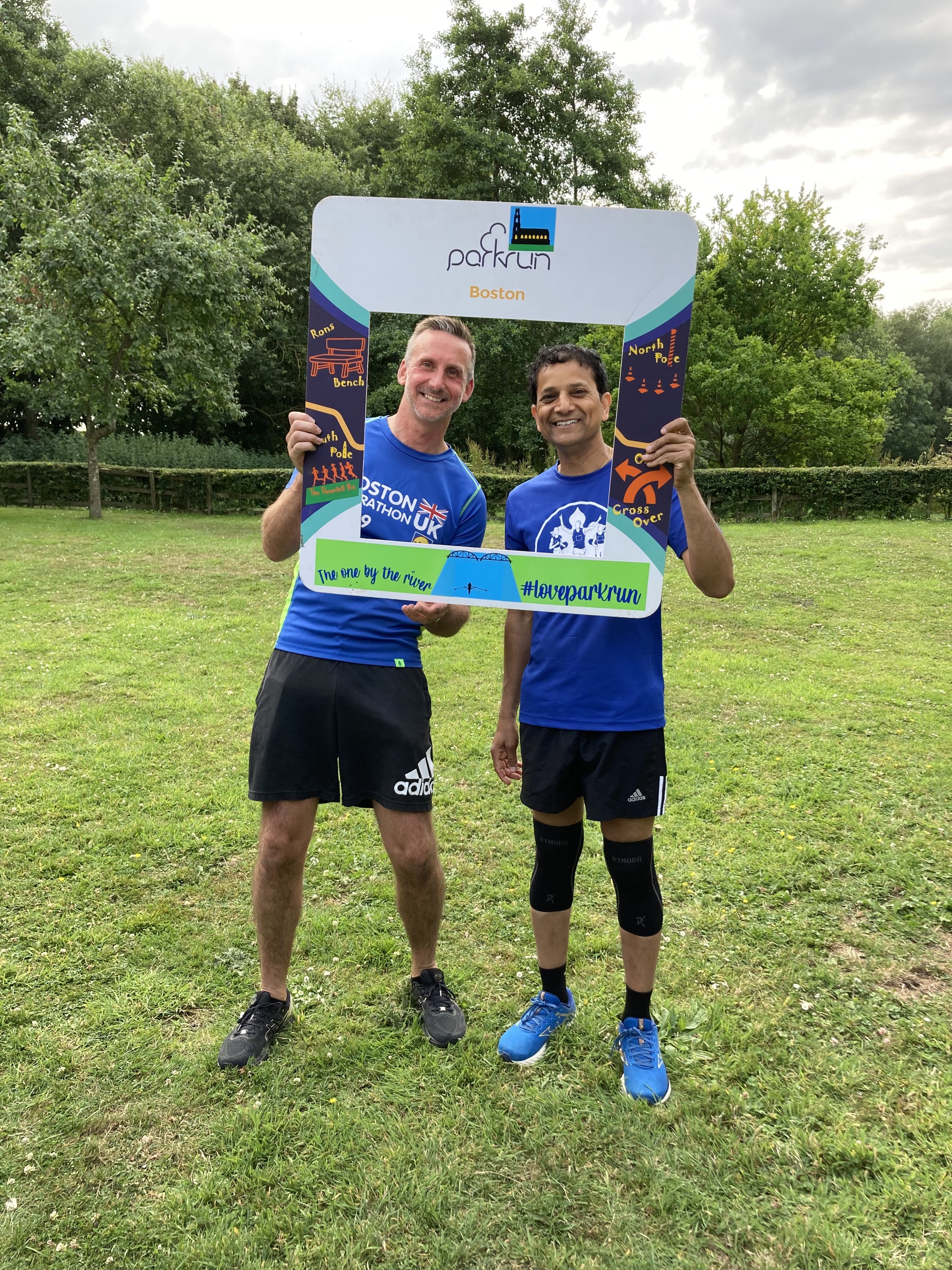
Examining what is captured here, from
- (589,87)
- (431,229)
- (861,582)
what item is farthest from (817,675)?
(589,87)

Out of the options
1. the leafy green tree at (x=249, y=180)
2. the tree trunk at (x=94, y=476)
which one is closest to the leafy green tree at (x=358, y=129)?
the leafy green tree at (x=249, y=180)

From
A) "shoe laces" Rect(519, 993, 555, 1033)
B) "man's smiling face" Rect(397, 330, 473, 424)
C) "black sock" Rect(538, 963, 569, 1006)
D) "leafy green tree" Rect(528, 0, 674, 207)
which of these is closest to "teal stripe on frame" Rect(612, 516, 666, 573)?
"man's smiling face" Rect(397, 330, 473, 424)

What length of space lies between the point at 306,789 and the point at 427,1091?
1010 mm

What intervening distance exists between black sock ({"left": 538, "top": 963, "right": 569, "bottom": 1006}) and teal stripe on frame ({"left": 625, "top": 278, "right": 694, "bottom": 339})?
2.02 meters

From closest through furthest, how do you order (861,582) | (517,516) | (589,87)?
(517,516) < (861,582) < (589,87)

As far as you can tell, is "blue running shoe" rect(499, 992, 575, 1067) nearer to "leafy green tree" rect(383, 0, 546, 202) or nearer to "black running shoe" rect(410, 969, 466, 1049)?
"black running shoe" rect(410, 969, 466, 1049)

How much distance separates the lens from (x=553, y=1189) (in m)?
2.05

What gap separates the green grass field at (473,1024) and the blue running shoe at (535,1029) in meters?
0.06

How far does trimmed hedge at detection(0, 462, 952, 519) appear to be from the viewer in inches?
742

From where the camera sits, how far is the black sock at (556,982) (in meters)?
2.62

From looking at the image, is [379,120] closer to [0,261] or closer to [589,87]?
[589,87]

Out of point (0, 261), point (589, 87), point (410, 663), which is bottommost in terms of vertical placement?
point (410, 663)

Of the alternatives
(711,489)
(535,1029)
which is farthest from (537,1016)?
(711,489)

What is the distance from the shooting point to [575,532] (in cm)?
208
